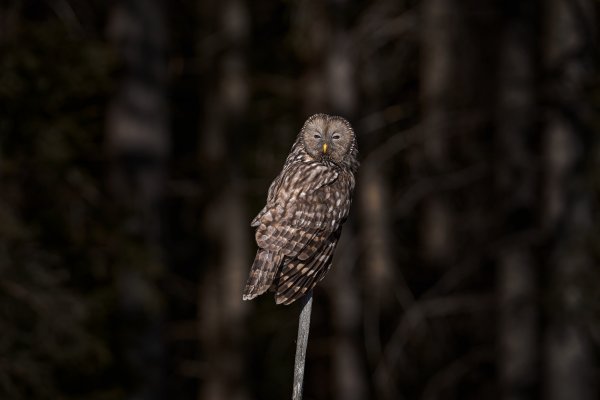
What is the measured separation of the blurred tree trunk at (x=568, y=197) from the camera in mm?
11156

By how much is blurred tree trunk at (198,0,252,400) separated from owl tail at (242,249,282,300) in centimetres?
1260

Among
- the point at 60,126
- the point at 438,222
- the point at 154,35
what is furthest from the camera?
the point at 438,222

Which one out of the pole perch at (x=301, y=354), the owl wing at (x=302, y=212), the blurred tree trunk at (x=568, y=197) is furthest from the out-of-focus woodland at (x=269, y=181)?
the pole perch at (x=301, y=354)

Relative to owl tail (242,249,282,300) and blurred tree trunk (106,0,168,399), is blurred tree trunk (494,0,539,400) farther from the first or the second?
owl tail (242,249,282,300)

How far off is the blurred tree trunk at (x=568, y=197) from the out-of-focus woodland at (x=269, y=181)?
25 millimetres

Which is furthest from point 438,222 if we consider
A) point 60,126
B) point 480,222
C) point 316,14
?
point 60,126

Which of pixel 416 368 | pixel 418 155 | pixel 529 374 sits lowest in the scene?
pixel 529 374

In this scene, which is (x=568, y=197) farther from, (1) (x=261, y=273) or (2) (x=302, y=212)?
(1) (x=261, y=273)

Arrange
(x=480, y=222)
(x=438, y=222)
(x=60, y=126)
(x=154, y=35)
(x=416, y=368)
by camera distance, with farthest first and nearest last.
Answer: (x=438, y=222)
(x=480, y=222)
(x=416, y=368)
(x=154, y=35)
(x=60, y=126)

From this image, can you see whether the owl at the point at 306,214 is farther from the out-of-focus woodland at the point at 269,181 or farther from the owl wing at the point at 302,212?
the out-of-focus woodland at the point at 269,181

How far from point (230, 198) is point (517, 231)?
194 inches

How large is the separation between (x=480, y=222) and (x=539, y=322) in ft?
11.4

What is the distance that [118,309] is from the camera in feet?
35.9

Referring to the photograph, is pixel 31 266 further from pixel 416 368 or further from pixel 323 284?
pixel 416 368
